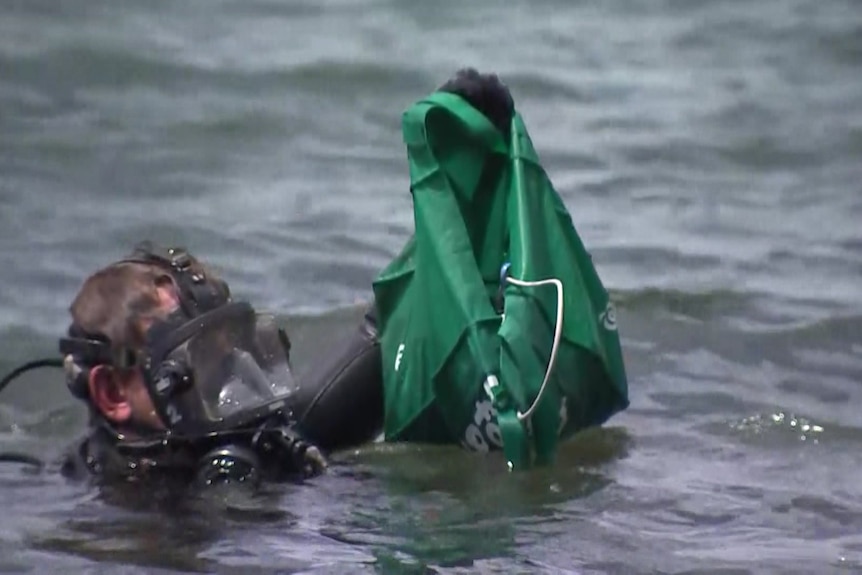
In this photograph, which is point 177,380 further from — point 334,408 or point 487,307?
point 487,307

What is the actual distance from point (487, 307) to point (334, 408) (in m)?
0.46

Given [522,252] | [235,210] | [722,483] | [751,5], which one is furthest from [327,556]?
[751,5]

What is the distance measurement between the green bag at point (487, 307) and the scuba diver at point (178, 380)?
29 cm

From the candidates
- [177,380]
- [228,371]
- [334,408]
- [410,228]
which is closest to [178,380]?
[177,380]

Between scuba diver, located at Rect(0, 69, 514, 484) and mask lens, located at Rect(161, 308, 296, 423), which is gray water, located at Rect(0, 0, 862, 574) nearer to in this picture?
scuba diver, located at Rect(0, 69, 514, 484)

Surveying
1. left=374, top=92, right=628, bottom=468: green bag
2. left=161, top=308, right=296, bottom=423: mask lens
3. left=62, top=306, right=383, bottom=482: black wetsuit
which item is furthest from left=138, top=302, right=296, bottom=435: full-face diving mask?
left=374, top=92, right=628, bottom=468: green bag

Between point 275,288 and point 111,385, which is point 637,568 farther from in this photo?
point 275,288

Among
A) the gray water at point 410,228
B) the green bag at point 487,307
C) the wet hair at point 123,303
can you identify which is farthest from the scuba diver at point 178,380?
the green bag at point 487,307

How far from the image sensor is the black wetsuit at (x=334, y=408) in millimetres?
3898

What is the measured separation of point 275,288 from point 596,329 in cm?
238

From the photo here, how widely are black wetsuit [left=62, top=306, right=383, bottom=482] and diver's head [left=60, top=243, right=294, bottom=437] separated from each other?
102 mm

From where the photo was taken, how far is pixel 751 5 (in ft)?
35.4

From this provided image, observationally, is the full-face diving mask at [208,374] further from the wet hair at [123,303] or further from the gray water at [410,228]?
the gray water at [410,228]

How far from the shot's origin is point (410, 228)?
6852mm
